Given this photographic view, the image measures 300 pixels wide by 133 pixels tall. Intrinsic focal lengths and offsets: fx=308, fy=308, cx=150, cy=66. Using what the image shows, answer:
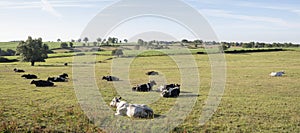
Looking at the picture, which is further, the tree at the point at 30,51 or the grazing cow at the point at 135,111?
the tree at the point at 30,51

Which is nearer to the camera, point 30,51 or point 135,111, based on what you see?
point 135,111

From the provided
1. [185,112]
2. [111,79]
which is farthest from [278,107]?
[111,79]

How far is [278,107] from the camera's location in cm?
1747

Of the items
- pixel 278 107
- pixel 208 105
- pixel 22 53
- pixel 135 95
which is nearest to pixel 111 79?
pixel 135 95

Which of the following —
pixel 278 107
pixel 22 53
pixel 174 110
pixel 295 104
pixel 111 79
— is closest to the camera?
pixel 174 110

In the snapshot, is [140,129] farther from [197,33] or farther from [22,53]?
[22,53]

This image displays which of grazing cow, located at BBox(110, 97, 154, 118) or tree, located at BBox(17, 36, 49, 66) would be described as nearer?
grazing cow, located at BBox(110, 97, 154, 118)

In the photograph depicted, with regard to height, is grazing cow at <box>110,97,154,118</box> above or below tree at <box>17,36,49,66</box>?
below

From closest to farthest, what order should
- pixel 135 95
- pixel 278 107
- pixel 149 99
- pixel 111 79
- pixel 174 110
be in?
1. pixel 174 110
2. pixel 278 107
3. pixel 149 99
4. pixel 135 95
5. pixel 111 79

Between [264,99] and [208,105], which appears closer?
Answer: [208,105]

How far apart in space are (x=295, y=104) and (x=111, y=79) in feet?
60.4

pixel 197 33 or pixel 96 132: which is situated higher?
pixel 197 33

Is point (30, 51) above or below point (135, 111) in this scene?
above

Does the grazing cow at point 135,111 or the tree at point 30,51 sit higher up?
the tree at point 30,51
